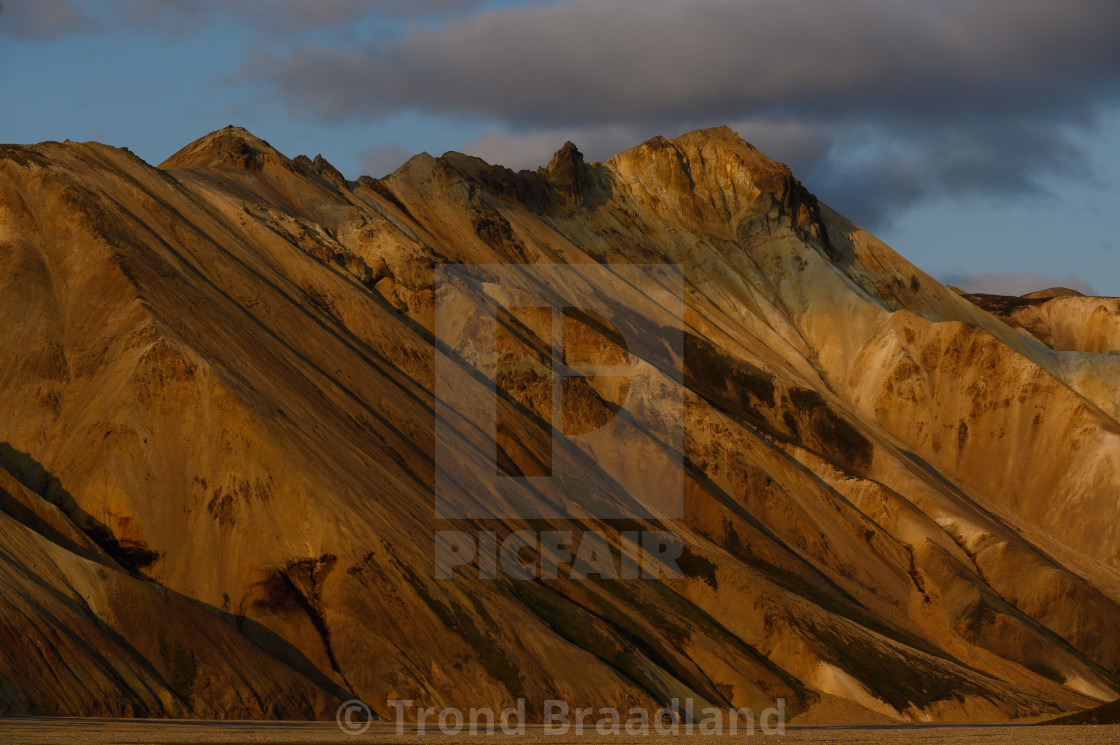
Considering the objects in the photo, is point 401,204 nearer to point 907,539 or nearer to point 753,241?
point 753,241

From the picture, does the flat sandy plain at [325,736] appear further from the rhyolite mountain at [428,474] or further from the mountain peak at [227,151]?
the mountain peak at [227,151]

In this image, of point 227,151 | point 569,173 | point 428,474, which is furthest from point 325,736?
point 569,173

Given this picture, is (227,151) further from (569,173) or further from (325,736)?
(325,736)

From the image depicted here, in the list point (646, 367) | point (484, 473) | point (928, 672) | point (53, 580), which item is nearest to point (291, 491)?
point (53, 580)

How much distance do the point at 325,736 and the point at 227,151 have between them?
5279 cm

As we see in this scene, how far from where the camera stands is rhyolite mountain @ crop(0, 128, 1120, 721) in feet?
138

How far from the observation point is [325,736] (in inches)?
1232

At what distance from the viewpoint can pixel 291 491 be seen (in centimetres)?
4516

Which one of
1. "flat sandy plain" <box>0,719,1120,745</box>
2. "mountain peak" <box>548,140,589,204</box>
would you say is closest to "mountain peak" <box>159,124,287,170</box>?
"mountain peak" <box>548,140,589,204</box>

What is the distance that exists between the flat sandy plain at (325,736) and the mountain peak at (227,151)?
47802 mm

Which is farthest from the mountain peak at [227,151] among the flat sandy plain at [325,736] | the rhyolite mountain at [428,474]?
the flat sandy plain at [325,736]

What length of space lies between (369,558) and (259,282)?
20.1 meters

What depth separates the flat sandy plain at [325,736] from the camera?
27766 millimetres

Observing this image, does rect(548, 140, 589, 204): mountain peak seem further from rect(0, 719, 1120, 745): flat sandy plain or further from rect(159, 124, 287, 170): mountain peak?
rect(0, 719, 1120, 745): flat sandy plain
